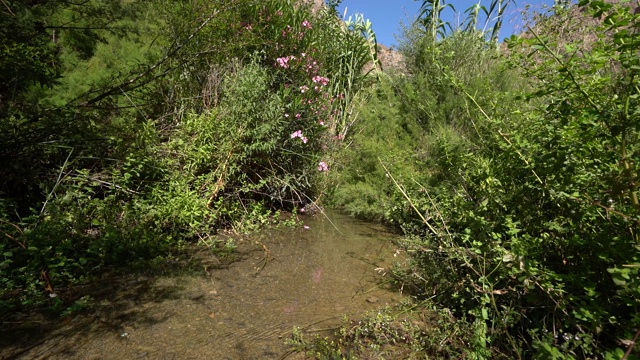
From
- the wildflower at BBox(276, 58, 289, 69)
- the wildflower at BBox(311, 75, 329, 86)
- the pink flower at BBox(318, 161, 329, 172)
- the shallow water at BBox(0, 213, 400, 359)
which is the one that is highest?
the wildflower at BBox(276, 58, 289, 69)

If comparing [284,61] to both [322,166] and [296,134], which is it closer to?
[296,134]

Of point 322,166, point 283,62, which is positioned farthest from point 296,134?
point 283,62

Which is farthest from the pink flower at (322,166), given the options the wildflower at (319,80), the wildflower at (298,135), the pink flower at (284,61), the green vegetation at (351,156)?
the pink flower at (284,61)

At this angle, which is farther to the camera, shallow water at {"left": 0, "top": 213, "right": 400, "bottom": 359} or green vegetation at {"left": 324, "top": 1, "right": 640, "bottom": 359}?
shallow water at {"left": 0, "top": 213, "right": 400, "bottom": 359}

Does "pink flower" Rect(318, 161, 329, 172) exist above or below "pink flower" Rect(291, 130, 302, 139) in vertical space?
below

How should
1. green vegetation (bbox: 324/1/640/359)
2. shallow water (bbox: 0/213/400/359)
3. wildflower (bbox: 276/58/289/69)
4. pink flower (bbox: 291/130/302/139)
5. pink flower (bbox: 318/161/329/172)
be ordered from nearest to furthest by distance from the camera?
green vegetation (bbox: 324/1/640/359), shallow water (bbox: 0/213/400/359), pink flower (bbox: 291/130/302/139), wildflower (bbox: 276/58/289/69), pink flower (bbox: 318/161/329/172)

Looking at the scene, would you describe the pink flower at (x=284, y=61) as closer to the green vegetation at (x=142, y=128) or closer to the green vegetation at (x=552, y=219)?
the green vegetation at (x=142, y=128)

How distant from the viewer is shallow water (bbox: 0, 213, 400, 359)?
213 cm

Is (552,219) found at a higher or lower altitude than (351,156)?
lower

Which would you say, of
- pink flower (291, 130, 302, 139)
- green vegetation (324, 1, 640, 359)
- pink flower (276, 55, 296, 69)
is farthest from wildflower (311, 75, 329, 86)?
green vegetation (324, 1, 640, 359)

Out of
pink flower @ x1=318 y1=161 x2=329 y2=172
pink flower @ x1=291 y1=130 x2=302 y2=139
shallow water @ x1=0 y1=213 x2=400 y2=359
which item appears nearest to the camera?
shallow water @ x1=0 y1=213 x2=400 y2=359

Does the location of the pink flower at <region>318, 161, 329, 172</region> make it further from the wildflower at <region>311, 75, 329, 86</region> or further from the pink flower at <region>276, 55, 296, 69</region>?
the pink flower at <region>276, 55, 296, 69</region>

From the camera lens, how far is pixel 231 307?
2680mm

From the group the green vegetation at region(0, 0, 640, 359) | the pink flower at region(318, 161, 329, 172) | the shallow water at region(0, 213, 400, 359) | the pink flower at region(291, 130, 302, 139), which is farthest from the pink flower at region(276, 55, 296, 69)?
the shallow water at region(0, 213, 400, 359)
